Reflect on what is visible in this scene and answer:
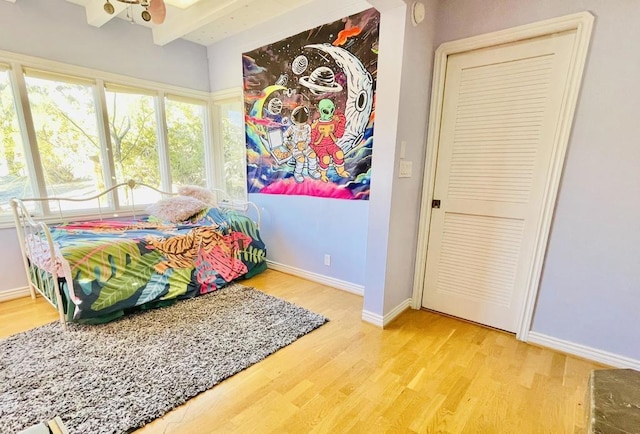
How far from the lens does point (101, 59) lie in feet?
9.44

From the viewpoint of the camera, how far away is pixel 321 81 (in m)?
2.66

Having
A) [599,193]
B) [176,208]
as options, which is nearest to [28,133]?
[176,208]

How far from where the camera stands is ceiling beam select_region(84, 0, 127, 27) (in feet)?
8.25

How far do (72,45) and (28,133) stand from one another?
901 mm

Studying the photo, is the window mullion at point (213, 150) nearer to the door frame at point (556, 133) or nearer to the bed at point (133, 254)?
the bed at point (133, 254)

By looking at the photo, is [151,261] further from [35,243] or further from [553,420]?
[553,420]

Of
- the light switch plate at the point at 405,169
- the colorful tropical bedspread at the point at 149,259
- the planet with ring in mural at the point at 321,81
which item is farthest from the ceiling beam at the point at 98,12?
the light switch plate at the point at 405,169

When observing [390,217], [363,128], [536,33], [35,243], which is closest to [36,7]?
[35,243]

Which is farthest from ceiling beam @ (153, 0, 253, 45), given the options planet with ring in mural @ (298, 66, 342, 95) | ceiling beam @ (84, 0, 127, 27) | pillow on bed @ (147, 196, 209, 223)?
pillow on bed @ (147, 196, 209, 223)

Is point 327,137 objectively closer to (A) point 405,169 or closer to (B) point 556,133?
(A) point 405,169

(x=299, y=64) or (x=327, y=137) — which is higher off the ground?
(x=299, y=64)

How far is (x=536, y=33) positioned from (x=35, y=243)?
3.81 meters

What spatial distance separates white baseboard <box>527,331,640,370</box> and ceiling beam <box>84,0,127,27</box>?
13.4 feet

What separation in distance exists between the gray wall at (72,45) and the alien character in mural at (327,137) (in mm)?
1947
